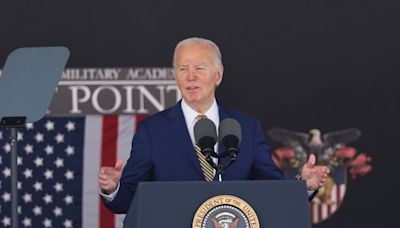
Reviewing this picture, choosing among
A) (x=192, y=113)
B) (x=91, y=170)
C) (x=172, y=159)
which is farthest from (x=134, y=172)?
(x=91, y=170)

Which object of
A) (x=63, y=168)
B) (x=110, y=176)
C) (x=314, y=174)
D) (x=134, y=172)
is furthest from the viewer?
(x=63, y=168)

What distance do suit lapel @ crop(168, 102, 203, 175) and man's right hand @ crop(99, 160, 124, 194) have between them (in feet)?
1.26

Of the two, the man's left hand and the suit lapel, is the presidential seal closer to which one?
the man's left hand

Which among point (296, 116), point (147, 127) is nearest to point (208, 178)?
point (147, 127)

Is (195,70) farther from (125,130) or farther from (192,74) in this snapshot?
(125,130)

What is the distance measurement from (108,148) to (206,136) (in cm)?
315

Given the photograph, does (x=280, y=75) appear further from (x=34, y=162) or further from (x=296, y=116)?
(x=34, y=162)

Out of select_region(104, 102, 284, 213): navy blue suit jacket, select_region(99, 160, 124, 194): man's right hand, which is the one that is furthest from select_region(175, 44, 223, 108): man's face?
select_region(99, 160, 124, 194): man's right hand

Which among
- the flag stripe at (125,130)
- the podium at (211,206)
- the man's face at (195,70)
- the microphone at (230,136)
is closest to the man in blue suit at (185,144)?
the man's face at (195,70)

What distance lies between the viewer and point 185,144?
4.75 m

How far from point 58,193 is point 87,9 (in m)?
1.20

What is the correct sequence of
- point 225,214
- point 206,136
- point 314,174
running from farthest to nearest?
point 314,174 < point 206,136 < point 225,214

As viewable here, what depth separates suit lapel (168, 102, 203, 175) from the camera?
471 cm

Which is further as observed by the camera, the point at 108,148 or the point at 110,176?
the point at 108,148
